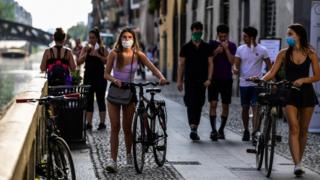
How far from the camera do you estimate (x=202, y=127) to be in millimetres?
15320

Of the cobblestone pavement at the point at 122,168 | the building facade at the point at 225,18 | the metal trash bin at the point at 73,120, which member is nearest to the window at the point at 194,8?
the building facade at the point at 225,18

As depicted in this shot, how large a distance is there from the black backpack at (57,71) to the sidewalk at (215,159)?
1829 mm

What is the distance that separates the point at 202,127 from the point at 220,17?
569 inches

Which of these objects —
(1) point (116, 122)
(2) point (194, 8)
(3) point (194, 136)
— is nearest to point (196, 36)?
(3) point (194, 136)

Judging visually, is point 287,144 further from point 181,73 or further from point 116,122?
point 116,122

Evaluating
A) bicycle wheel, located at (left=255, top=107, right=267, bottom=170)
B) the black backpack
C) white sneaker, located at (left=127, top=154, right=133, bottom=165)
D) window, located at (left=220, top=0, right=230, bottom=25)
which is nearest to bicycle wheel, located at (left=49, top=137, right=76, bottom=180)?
white sneaker, located at (left=127, top=154, right=133, bottom=165)

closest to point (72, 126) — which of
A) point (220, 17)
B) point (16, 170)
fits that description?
point (16, 170)

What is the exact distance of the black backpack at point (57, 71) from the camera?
40.4 ft

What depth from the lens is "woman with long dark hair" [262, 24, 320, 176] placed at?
9523mm

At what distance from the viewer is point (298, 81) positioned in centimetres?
953

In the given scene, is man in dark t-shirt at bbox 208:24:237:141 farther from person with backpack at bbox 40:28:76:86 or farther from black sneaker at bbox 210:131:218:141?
person with backpack at bbox 40:28:76:86

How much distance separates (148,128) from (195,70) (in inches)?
124

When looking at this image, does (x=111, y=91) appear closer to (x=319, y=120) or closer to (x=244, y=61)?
(x=244, y=61)

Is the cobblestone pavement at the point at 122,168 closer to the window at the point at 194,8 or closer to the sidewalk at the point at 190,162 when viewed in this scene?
the sidewalk at the point at 190,162
